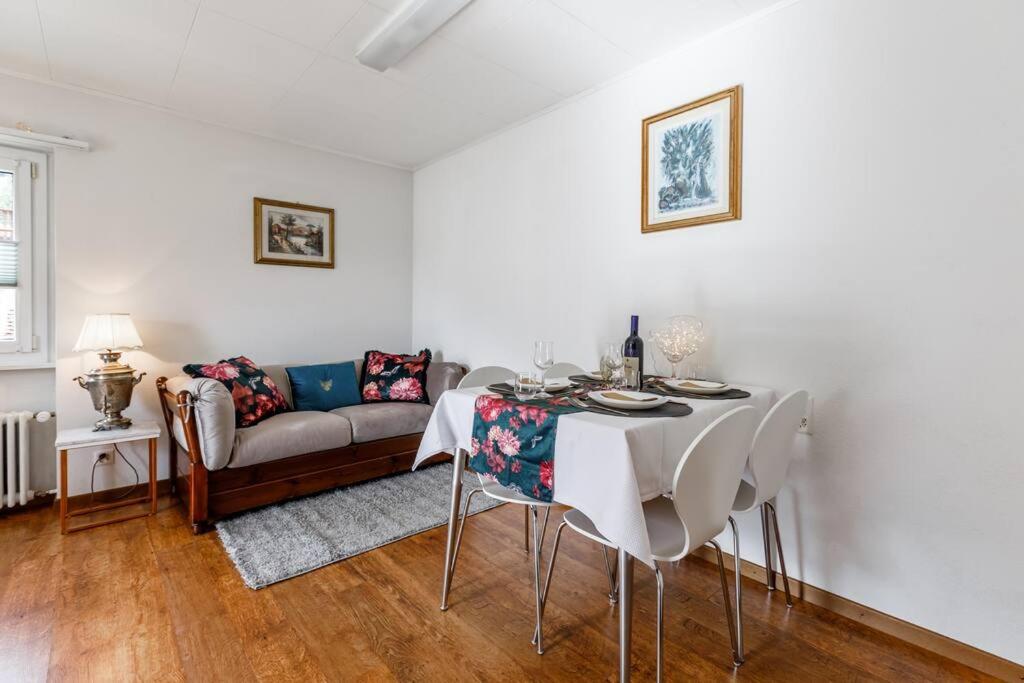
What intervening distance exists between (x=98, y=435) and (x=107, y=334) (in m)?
0.58

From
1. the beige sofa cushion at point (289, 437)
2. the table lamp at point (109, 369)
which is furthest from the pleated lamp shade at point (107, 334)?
the beige sofa cushion at point (289, 437)

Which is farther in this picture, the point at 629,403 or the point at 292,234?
the point at 292,234

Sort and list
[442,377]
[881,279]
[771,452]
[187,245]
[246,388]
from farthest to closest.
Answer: [442,377] < [187,245] < [246,388] < [881,279] < [771,452]

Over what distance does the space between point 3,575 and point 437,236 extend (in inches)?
130

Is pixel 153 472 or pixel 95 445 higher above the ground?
pixel 95 445

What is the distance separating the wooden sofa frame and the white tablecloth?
2147 millimetres

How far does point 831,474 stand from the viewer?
6.52 ft

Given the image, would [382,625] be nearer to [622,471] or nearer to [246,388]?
[622,471]

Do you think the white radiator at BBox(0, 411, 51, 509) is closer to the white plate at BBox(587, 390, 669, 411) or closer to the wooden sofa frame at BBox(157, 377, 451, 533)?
the wooden sofa frame at BBox(157, 377, 451, 533)

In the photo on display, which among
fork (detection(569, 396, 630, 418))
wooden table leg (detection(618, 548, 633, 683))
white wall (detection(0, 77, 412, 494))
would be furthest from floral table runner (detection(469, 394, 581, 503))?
white wall (detection(0, 77, 412, 494))

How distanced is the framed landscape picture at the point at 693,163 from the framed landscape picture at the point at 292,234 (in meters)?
2.64

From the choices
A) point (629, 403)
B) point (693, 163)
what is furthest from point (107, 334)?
point (693, 163)

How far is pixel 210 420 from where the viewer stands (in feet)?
8.64

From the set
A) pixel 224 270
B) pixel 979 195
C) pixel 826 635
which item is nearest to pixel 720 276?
pixel 979 195
